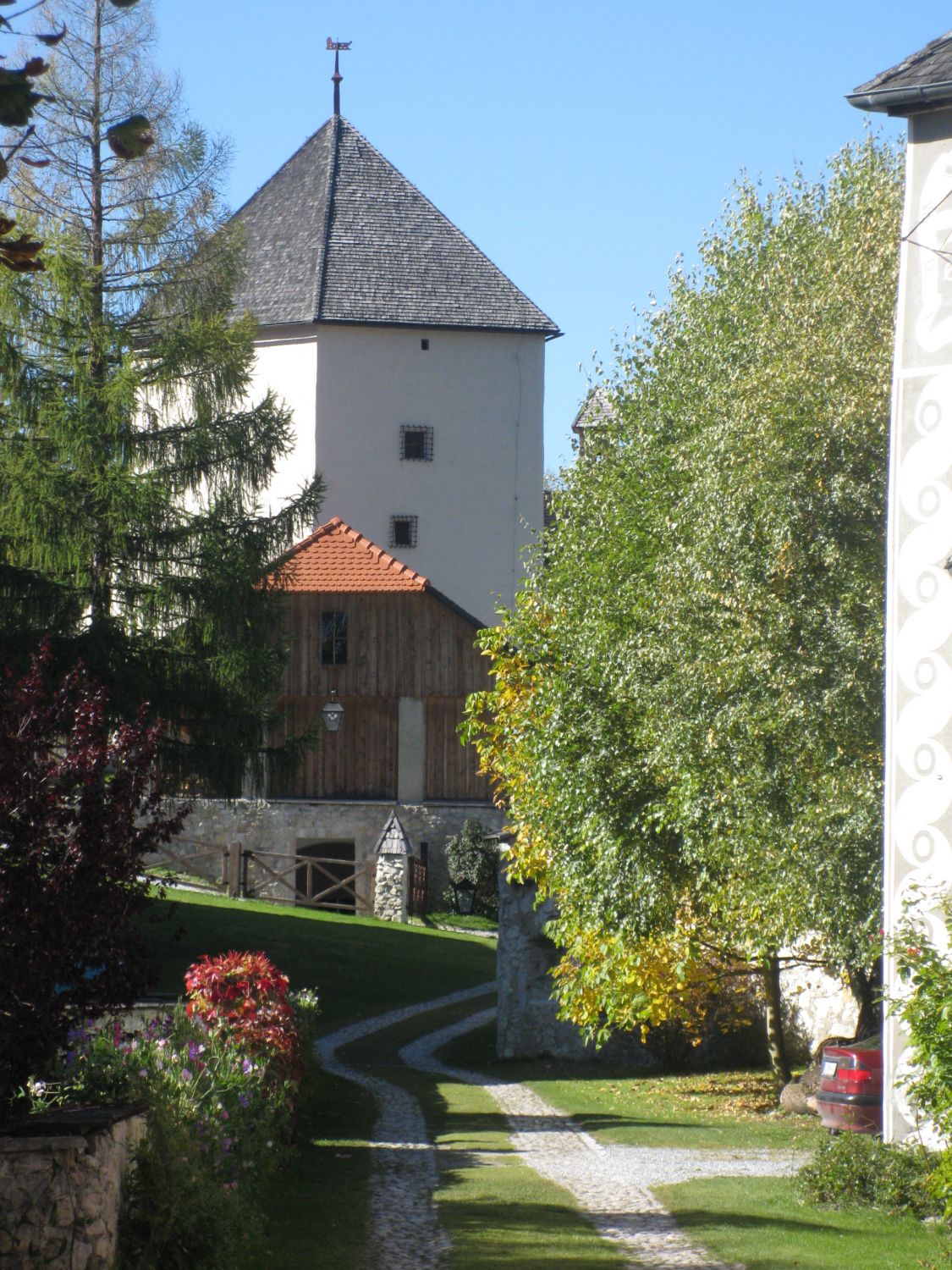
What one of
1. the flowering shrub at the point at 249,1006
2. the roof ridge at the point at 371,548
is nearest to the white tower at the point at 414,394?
the roof ridge at the point at 371,548

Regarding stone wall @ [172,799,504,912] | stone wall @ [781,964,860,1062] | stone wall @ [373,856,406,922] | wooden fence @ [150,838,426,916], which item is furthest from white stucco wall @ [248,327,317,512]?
stone wall @ [781,964,860,1062]

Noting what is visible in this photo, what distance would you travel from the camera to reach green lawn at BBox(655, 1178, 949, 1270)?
7.53m

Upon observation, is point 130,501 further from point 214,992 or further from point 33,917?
point 33,917

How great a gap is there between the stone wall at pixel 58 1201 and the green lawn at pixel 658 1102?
6762 mm

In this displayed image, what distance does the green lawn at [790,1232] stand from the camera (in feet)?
24.7

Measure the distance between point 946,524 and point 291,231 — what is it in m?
34.4

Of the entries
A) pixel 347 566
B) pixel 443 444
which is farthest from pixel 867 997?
pixel 443 444

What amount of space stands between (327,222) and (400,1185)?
3477cm

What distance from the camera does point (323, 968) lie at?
24094 mm

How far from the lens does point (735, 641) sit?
12.6 m

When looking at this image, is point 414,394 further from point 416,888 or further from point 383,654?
point 416,888

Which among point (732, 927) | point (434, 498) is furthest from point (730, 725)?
point (434, 498)

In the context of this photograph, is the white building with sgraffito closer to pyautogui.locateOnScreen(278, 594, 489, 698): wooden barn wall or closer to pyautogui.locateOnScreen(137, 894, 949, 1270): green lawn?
pyautogui.locateOnScreen(137, 894, 949, 1270): green lawn

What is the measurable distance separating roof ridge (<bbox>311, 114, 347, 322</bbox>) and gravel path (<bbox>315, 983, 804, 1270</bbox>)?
2602cm
